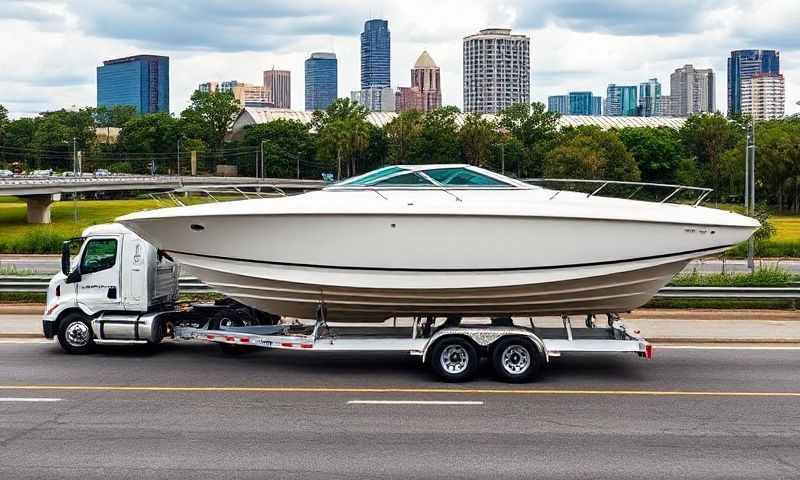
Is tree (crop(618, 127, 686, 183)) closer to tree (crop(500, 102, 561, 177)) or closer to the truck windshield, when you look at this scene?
tree (crop(500, 102, 561, 177))

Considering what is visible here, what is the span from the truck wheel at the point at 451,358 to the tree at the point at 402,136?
78.1 metres

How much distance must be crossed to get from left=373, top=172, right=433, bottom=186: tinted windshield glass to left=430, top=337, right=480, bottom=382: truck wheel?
2.30m

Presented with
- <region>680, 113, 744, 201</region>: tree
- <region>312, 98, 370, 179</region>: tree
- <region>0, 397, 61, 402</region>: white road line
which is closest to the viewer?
<region>0, 397, 61, 402</region>: white road line

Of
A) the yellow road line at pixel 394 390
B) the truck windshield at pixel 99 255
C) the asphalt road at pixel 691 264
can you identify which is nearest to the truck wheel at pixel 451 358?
the yellow road line at pixel 394 390

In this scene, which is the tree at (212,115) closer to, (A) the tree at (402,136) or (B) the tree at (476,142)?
(A) the tree at (402,136)

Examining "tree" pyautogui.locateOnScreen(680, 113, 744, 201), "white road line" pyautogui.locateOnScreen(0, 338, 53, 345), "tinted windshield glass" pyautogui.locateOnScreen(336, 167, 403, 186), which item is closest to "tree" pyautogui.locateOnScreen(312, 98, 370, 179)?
"tree" pyautogui.locateOnScreen(680, 113, 744, 201)

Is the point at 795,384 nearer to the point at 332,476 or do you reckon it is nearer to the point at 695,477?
the point at 695,477

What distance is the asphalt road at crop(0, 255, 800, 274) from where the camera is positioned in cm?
3127

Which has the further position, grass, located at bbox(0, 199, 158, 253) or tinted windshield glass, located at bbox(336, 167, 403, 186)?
grass, located at bbox(0, 199, 158, 253)

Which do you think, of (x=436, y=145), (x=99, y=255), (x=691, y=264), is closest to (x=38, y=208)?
(x=436, y=145)

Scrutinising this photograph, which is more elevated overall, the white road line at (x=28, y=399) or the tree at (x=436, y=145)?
the tree at (x=436, y=145)

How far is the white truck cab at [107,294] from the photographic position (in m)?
14.9

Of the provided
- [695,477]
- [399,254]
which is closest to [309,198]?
[399,254]

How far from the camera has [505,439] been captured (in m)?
10.3
